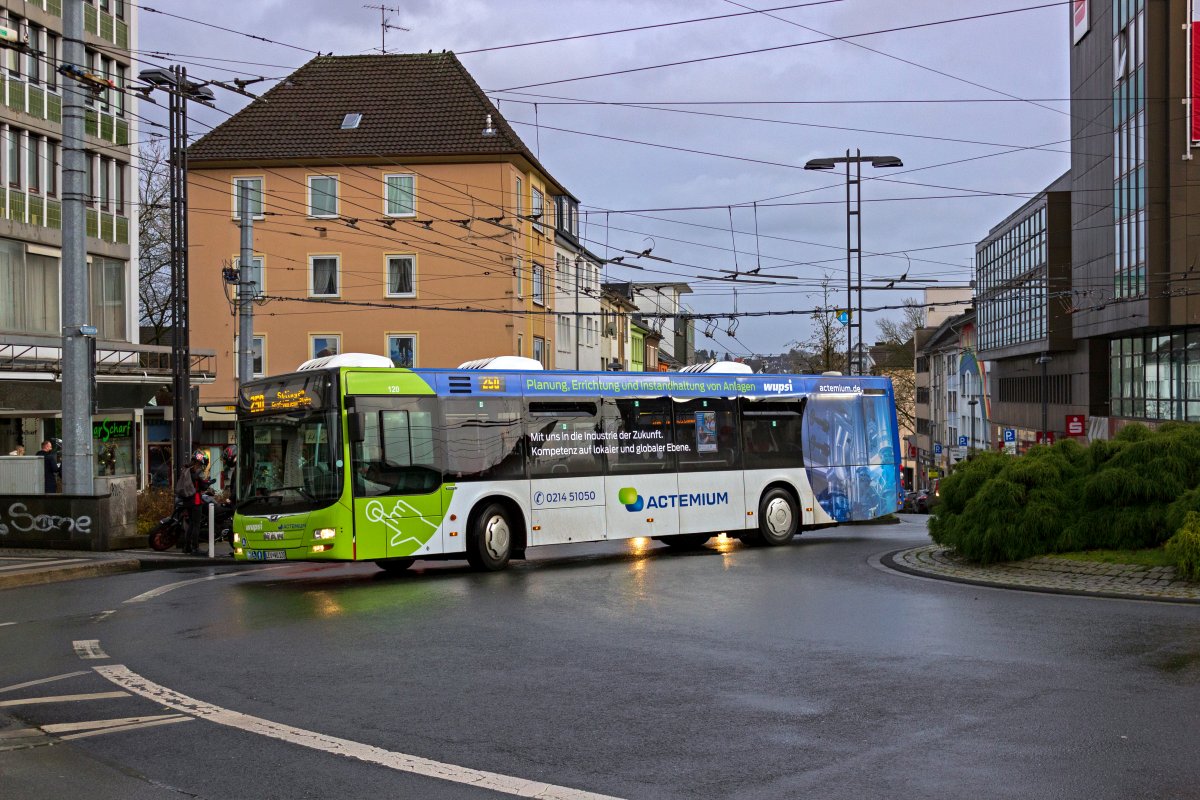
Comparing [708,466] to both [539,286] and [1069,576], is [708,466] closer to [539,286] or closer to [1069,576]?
[1069,576]

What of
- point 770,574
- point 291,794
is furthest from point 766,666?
point 770,574

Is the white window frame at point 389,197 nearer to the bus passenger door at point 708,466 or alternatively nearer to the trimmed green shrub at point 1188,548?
the bus passenger door at point 708,466

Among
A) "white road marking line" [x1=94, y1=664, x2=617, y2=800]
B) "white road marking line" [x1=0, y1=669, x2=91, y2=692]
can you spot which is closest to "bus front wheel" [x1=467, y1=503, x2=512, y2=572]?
"white road marking line" [x1=0, y1=669, x2=91, y2=692]

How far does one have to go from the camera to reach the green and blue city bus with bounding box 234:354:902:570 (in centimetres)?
1727

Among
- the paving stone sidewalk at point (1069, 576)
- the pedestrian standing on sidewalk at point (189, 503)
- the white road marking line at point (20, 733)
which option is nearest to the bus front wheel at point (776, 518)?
the paving stone sidewalk at point (1069, 576)

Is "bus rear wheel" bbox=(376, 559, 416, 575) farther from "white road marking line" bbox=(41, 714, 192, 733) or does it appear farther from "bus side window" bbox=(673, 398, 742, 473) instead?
"white road marking line" bbox=(41, 714, 192, 733)

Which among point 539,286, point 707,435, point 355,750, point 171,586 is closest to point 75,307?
point 171,586

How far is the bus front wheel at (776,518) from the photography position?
2262cm

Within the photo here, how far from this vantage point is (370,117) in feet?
168

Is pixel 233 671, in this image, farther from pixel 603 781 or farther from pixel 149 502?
pixel 149 502

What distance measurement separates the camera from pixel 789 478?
23.1m

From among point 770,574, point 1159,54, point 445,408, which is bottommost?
point 770,574

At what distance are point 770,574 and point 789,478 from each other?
5.59 meters

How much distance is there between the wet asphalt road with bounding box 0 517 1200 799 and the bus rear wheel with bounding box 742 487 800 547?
249 inches
